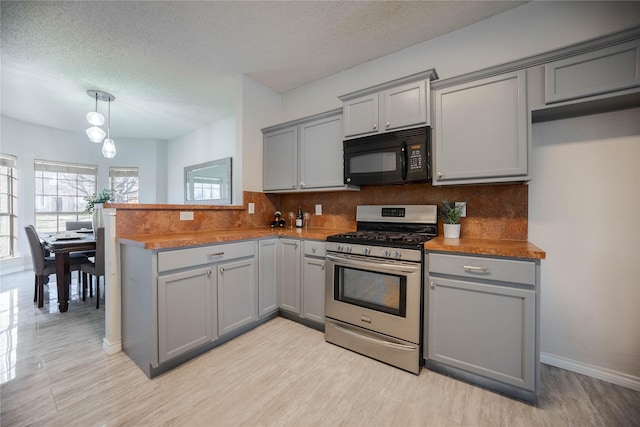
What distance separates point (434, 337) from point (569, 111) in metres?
1.78

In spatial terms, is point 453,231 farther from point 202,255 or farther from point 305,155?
point 202,255

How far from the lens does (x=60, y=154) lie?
506 centimetres

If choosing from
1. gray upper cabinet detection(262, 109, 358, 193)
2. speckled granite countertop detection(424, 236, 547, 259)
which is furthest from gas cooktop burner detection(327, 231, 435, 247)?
gray upper cabinet detection(262, 109, 358, 193)

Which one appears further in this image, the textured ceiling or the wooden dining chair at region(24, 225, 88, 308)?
the wooden dining chair at region(24, 225, 88, 308)

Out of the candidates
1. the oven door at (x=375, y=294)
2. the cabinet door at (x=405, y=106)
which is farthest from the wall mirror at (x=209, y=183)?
the cabinet door at (x=405, y=106)

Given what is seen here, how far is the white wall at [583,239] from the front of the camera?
5.43 feet

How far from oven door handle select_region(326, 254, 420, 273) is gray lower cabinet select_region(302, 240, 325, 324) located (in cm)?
18

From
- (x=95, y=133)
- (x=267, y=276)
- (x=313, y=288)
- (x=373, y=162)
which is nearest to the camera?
(x=373, y=162)

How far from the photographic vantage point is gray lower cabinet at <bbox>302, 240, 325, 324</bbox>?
7.64ft

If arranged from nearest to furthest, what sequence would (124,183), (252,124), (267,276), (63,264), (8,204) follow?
(267,276) < (63,264) < (252,124) < (8,204) < (124,183)

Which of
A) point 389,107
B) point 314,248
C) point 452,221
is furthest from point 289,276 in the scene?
point 389,107

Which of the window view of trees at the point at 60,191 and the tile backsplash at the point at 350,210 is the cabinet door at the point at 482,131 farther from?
the window view of trees at the point at 60,191

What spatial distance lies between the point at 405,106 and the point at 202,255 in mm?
1987

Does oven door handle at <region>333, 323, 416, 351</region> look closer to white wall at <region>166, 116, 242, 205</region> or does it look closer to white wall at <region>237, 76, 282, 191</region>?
white wall at <region>237, 76, 282, 191</region>
